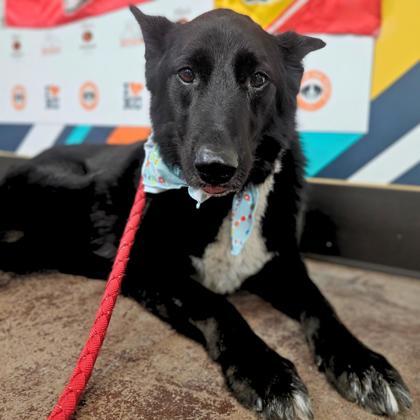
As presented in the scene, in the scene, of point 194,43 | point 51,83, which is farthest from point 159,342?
point 51,83

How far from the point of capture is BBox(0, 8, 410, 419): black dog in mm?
852

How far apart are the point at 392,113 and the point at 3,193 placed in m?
1.62

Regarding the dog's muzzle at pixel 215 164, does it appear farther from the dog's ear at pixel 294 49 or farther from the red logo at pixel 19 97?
the red logo at pixel 19 97

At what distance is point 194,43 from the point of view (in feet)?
3.39

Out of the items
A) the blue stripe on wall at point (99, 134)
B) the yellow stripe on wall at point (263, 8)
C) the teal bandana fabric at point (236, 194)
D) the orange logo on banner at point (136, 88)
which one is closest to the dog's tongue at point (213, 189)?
the teal bandana fabric at point (236, 194)

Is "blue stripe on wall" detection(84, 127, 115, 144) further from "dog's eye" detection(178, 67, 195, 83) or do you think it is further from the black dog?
"dog's eye" detection(178, 67, 195, 83)

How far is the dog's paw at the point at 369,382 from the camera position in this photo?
2.64ft

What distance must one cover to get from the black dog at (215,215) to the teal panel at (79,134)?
113cm

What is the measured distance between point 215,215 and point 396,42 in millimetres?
1151

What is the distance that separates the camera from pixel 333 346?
0.93m

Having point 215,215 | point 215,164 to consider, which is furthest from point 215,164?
point 215,215

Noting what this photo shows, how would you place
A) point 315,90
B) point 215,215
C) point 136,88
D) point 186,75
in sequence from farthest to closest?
point 136,88 < point 315,90 < point 215,215 < point 186,75

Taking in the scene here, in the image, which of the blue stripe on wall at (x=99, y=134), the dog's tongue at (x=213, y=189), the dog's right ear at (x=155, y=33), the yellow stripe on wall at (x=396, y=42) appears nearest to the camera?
the dog's tongue at (x=213, y=189)

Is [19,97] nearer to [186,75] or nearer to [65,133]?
[65,133]
